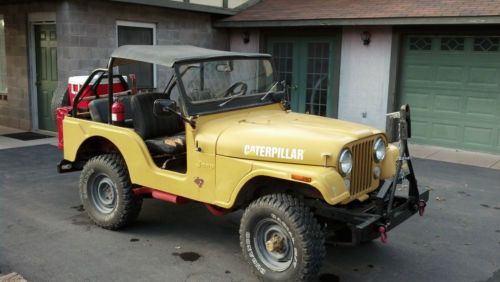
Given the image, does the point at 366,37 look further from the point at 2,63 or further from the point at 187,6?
the point at 2,63

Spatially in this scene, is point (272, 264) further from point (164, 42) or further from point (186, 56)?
point (164, 42)

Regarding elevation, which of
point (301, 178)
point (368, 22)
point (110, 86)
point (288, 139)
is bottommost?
point (301, 178)

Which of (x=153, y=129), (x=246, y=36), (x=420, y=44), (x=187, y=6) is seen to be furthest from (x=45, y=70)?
(x=420, y=44)

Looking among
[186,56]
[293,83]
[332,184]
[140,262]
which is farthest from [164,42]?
[332,184]

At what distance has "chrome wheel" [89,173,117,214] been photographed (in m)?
4.99

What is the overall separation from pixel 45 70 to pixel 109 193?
6.20m

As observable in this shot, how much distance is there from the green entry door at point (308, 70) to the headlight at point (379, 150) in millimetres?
6831

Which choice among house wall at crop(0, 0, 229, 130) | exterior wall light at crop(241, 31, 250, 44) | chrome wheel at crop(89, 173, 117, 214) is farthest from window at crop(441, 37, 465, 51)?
chrome wheel at crop(89, 173, 117, 214)

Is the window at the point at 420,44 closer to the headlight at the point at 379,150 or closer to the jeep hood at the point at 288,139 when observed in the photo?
the jeep hood at the point at 288,139

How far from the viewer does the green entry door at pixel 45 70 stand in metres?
9.93

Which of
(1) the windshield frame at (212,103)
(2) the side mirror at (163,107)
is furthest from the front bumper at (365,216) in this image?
(2) the side mirror at (163,107)

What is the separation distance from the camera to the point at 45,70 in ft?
33.5

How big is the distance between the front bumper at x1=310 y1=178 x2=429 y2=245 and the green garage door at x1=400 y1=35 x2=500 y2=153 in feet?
19.3

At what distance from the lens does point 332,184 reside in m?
3.47
